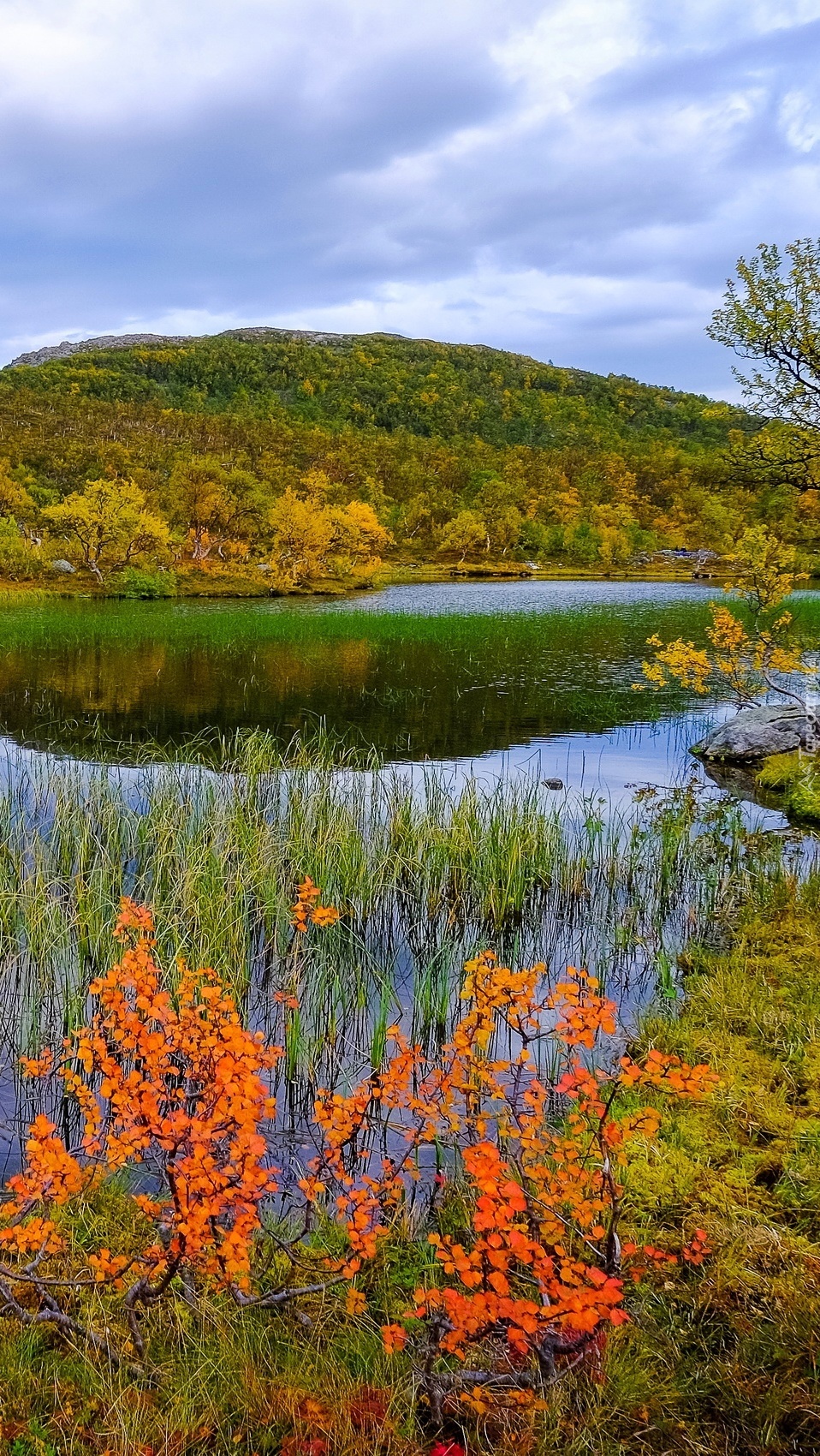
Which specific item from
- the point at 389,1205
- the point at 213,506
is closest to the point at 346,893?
the point at 389,1205

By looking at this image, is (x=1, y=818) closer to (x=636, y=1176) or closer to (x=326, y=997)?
(x=326, y=997)

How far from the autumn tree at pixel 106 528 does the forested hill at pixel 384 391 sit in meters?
77.3

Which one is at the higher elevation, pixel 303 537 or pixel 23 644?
pixel 303 537

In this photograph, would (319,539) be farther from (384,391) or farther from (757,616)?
(384,391)

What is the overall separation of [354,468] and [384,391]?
221 feet

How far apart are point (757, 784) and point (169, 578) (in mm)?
42230

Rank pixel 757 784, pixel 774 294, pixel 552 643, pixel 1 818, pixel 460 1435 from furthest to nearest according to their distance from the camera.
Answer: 1. pixel 552 643
2. pixel 757 784
3. pixel 774 294
4. pixel 1 818
5. pixel 460 1435

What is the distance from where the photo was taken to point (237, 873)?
730 cm

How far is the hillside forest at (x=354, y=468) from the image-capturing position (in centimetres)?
4919

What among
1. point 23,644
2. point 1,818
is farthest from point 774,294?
point 23,644

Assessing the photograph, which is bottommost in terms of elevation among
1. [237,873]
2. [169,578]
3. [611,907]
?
[611,907]

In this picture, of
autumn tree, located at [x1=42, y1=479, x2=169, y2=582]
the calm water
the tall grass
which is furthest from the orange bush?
autumn tree, located at [x1=42, y1=479, x2=169, y2=582]

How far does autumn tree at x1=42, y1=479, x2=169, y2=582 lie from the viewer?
4838 cm

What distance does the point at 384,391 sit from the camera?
154875mm
